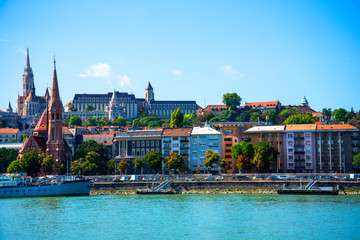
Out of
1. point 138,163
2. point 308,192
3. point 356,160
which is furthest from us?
point 138,163

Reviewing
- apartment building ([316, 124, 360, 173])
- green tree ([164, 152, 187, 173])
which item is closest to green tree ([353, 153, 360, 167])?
apartment building ([316, 124, 360, 173])

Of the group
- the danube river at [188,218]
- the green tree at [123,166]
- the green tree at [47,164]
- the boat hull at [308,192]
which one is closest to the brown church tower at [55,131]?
the green tree at [47,164]

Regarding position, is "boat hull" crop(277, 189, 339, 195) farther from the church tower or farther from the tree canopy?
the church tower

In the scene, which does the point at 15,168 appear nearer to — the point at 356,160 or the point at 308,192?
the point at 308,192

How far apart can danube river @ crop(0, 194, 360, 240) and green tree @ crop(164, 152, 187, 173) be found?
2705 cm

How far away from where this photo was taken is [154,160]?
110m

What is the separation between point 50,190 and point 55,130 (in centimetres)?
4022

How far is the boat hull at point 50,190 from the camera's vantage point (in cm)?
9250

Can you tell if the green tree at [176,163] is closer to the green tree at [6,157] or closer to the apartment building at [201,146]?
the apartment building at [201,146]

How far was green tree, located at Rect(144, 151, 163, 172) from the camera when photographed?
A: 11050cm

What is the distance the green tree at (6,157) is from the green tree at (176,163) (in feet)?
130

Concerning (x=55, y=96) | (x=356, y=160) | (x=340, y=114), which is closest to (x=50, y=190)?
(x=55, y=96)

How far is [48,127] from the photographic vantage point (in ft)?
442

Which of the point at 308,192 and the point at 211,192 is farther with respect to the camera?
the point at 211,192
